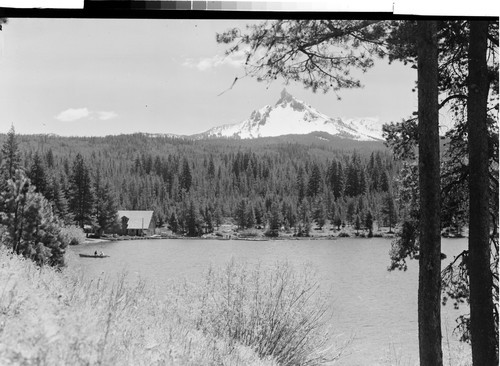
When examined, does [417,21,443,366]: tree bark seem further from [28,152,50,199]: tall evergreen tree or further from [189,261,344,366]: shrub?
[28,152,50,199]: tall evergreen tree

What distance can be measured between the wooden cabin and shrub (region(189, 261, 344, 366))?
65 cm

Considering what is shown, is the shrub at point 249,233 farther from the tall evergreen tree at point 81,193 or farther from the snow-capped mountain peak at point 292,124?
the tall evergreen tree at point 81,193

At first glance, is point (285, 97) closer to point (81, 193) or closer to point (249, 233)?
point (249, 233)

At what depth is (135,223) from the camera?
14.4 ft

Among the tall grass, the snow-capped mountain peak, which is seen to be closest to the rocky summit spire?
the snow-capped mountain peak

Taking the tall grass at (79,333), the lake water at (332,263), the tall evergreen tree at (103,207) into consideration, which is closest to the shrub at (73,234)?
the lake water at (332,263)

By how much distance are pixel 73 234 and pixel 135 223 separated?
513 millimetres

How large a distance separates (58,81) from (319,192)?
2.26m

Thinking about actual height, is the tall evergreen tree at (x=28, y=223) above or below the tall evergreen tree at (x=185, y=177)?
below

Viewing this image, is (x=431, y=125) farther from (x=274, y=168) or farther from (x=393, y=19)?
(x=274, y=168)

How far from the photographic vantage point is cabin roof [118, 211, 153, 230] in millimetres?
4348

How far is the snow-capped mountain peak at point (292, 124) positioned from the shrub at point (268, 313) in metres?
1.16

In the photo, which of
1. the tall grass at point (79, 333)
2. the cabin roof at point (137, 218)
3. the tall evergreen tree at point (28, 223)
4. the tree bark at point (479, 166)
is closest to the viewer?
the tall grass at point (79, 333)

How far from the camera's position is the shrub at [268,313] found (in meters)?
4.12
